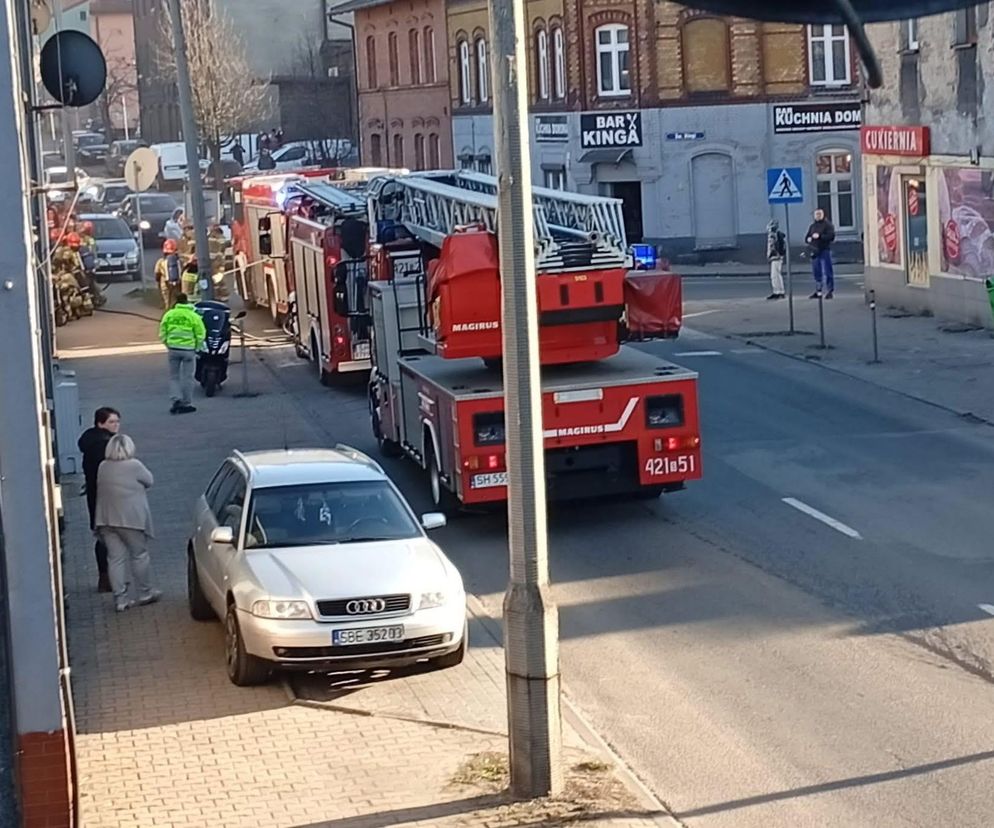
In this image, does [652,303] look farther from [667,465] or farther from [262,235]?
[262,235]

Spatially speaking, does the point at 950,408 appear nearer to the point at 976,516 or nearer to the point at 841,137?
the point at 976,516

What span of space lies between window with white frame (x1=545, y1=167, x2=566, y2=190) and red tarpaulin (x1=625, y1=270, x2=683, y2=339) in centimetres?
3320

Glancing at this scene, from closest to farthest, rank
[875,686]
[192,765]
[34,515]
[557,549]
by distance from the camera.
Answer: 1. [34,515]
2. [192,765]
3. [875,686]
4. [557,549]

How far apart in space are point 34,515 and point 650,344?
22.6 m

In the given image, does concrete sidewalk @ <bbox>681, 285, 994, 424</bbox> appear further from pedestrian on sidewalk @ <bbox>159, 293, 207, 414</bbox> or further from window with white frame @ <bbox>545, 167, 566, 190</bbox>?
window with white frame @ <bbox>545, 167, 566, 190</bbox>

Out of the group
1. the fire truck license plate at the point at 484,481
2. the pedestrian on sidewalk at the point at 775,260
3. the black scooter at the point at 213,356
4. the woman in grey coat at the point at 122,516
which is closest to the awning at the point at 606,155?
the pedestrian on sidewalk at the point at 775,260

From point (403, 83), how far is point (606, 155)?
594 inches

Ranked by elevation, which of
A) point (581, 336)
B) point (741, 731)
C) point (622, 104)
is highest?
point (622, 104)

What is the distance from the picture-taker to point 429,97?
58.7 meters

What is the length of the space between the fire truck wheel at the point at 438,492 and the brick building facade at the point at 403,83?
40.4 metres

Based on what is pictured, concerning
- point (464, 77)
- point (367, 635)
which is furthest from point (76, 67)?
point (464, 77)

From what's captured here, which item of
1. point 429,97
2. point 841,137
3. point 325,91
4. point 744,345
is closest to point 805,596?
point 744,345

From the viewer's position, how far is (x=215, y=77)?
56281 millimetres

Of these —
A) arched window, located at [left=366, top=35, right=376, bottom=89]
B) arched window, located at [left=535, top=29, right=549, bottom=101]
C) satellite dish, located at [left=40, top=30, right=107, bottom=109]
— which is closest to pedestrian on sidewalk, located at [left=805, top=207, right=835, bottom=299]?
arched window, located at [left=535, top=29, right=549, bottom=101]
